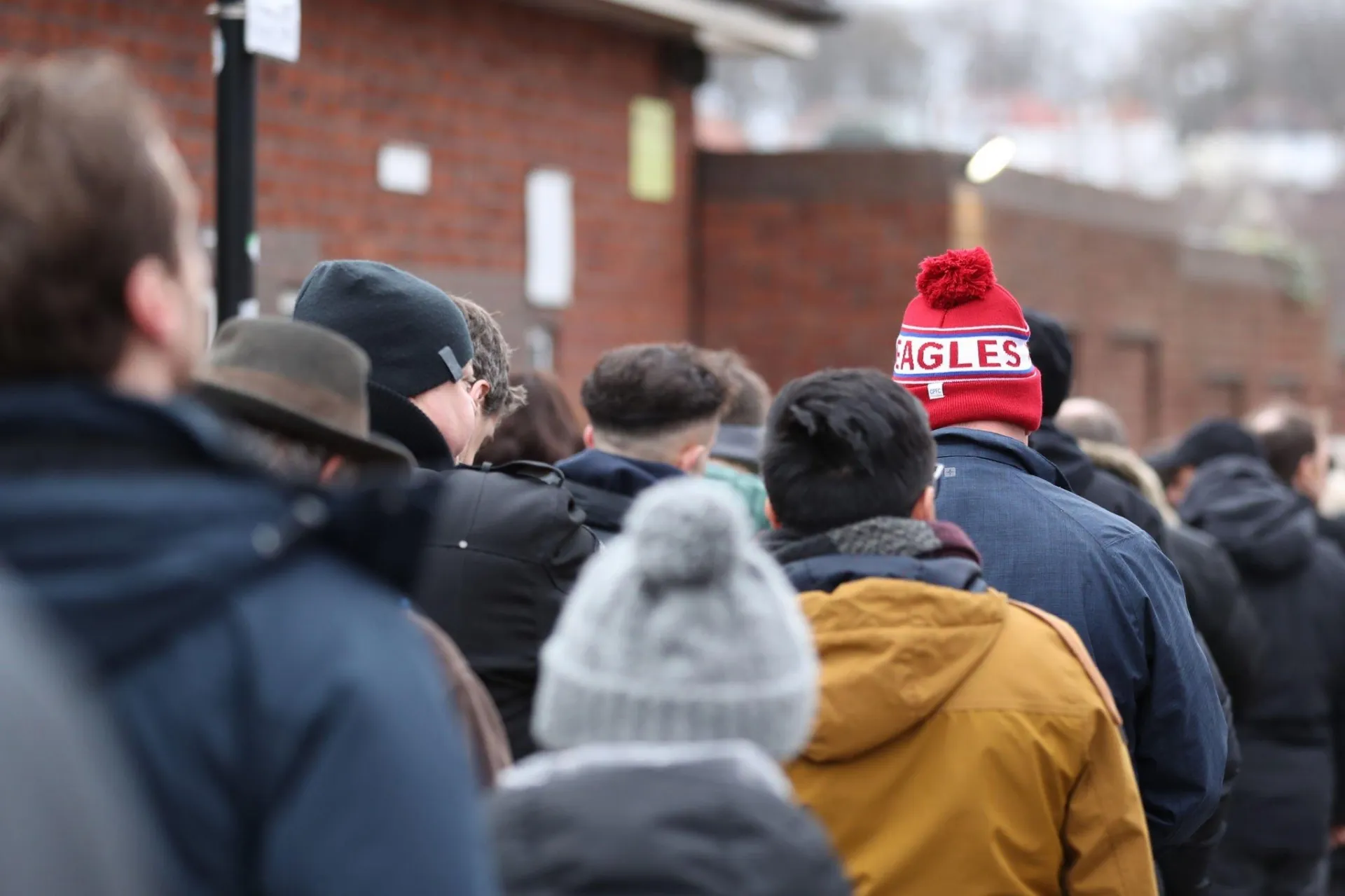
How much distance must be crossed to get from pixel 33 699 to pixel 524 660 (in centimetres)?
206

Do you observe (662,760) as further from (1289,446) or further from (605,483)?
(1289,446)

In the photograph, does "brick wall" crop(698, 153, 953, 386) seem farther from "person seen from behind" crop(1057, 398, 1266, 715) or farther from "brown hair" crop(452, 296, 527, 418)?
"brown hair" crop(452, 296, 527, 418)

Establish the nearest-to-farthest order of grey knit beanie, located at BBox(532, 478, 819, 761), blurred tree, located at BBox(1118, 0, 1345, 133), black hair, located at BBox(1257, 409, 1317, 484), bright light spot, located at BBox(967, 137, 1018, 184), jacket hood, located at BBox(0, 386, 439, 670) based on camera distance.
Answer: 1. jacket hood, located at BBox(0, 386, 439, 670)
2. grey knit beanie, located at BBox(532, 478, 819, 761)
3. black hair, located at BBox(1257, 409, 1317, 484)
4. bright light spot, located at BBox(967, 137, 1018, 184)
5. blurred tree, located at BBox(1118, 0, 1345, 133)

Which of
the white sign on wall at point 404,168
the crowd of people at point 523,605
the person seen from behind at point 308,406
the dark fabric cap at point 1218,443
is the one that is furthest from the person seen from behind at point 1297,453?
the person seen from behind at point 308,406

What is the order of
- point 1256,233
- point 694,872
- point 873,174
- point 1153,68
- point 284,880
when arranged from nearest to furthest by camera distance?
point 284,880 < point 694,872 < point 873,174 < point 1256,233 < point 1153,68

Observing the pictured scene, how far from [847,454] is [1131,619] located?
0.96m

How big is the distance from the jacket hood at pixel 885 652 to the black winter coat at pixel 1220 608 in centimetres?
259

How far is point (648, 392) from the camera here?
421cm

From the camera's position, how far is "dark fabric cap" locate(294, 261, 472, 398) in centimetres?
329

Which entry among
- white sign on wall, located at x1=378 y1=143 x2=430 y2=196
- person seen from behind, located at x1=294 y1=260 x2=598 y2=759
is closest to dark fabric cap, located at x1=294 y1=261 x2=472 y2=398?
person seen from behind, located at x1=294 y1=260 x2=598 y2=759

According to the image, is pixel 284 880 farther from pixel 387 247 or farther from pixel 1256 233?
pixel 1256 233

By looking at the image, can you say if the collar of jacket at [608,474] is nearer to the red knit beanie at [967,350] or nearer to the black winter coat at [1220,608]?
the red knit beanie at [967,350]

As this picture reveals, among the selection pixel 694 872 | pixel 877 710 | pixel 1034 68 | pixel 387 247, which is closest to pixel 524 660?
pixel 877 710

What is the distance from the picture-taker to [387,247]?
855cm
